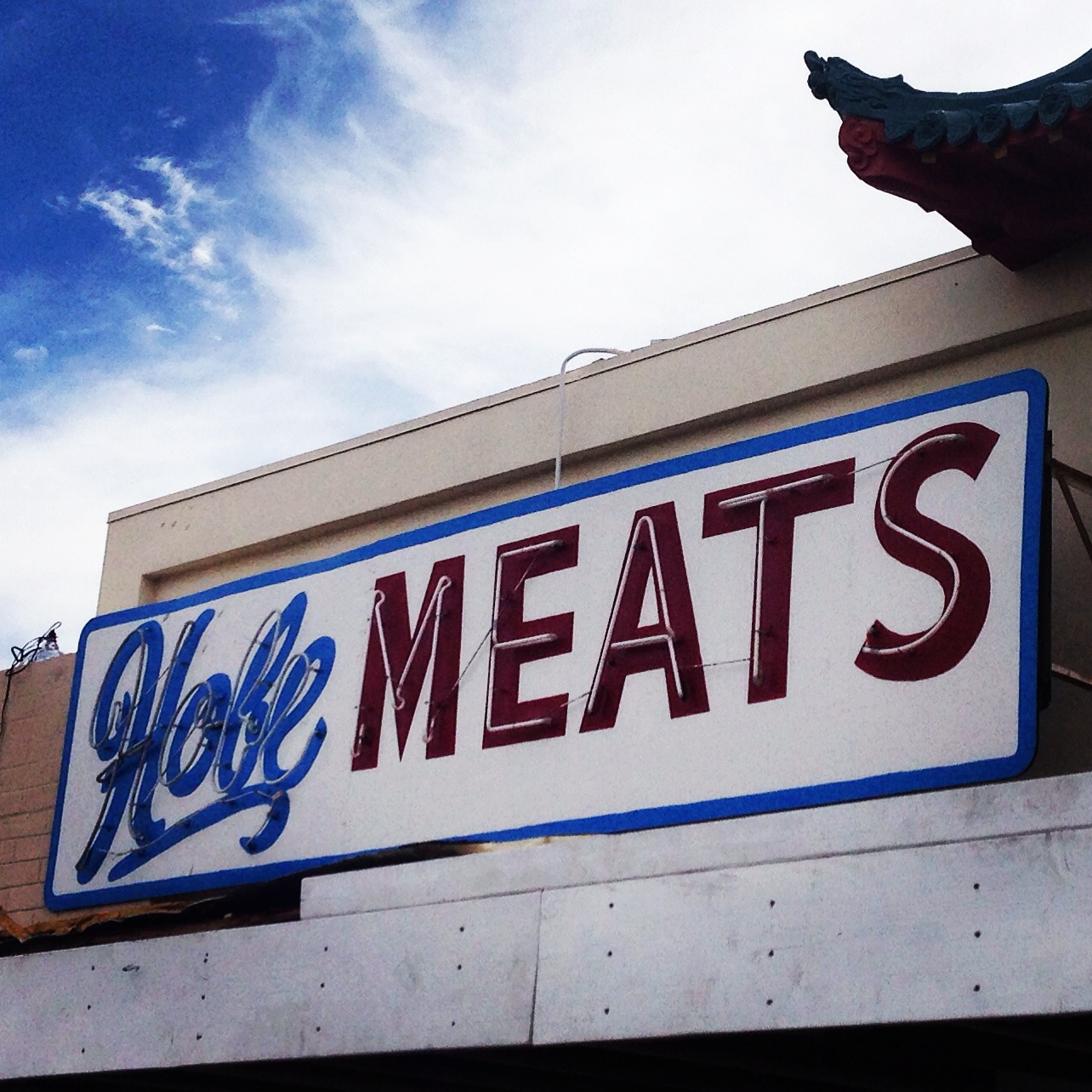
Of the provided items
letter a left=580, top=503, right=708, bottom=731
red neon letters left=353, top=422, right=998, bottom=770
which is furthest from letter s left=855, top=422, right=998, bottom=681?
letter a left=580, top=503, right=708, bottom=731

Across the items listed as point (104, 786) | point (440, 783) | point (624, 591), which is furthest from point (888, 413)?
point (104, 786)

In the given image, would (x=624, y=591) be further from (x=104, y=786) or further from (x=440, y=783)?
(x=104, y=786)

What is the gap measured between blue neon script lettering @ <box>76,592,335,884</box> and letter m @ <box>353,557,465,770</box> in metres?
0.32

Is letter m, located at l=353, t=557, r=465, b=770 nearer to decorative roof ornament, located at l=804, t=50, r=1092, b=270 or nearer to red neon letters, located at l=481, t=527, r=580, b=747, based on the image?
red neon letters, located at l=481, t=527, r=580, b=747

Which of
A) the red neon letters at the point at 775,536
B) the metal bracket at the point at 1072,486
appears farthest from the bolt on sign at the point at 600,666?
the metal bracket at the point at 1072,486

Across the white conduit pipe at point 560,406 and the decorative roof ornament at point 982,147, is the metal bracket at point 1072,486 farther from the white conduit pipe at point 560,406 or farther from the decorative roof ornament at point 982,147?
the white conduit pipe at point 560,406

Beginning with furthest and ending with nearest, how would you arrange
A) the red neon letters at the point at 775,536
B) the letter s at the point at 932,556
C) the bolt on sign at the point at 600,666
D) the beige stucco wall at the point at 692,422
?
the beige stucco wall at the point at 692,422, the red neon letters at the point at 775,536, the bolt on sign at the point at 600,666, the letter s at the point at 932,556

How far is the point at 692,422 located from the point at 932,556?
2.39 metres

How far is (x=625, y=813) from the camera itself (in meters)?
7.33

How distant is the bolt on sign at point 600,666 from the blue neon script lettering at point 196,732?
16 millimetres

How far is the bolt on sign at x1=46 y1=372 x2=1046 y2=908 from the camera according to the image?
21.9 feet

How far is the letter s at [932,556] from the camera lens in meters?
6.55

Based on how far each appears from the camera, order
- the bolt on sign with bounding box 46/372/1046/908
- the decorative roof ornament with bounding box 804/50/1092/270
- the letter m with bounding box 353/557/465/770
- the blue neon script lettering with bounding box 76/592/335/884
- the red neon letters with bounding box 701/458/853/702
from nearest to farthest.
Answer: the bolt on sign with bounding box 46/372/1046/908 → the decorative roof ornament with bounding box 804/50/1092/270 → the red neon letters with bounding box 701/458/853/702 → the letter m with bounding box 353/557/465/770 → the blue neon script lettering with bounding box 76/592/335/884

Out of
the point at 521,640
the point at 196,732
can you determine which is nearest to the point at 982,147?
the point at 521,640
